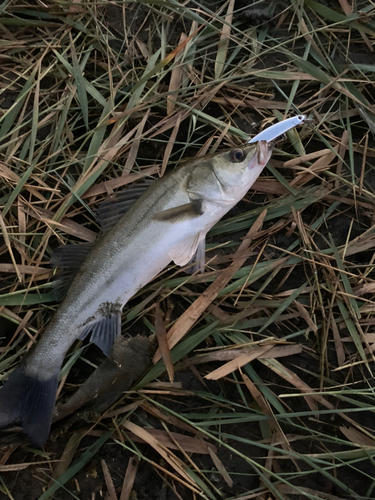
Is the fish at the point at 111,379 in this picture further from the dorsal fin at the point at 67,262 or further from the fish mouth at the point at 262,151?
the fish mouth at the point at 262,151

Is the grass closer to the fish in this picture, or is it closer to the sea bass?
the fish

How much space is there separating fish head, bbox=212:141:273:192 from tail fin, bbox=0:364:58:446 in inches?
71.1

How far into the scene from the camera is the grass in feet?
8.48

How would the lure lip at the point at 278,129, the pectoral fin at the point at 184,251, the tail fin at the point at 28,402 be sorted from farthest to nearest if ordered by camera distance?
the lure lip at the point at 278,129, the pectoral fin at the point at 184,251, the tail fin at the point at 28,402

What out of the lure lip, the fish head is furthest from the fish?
the lure lip

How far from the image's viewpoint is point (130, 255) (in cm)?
249

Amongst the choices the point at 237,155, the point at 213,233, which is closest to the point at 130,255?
the point at 213,233

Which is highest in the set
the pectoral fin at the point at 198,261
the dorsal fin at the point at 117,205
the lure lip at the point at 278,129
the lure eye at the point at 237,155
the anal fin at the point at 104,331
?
the dorsal fin at the point at 117,205

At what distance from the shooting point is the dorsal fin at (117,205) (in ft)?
8.59

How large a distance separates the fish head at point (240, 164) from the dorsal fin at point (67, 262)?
3.51 feet

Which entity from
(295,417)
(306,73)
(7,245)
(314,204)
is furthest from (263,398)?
(306,73)

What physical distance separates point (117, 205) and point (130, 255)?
0.41m

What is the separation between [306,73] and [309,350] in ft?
7.20

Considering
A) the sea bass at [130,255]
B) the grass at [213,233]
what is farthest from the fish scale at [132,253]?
the grass at [213,233]
